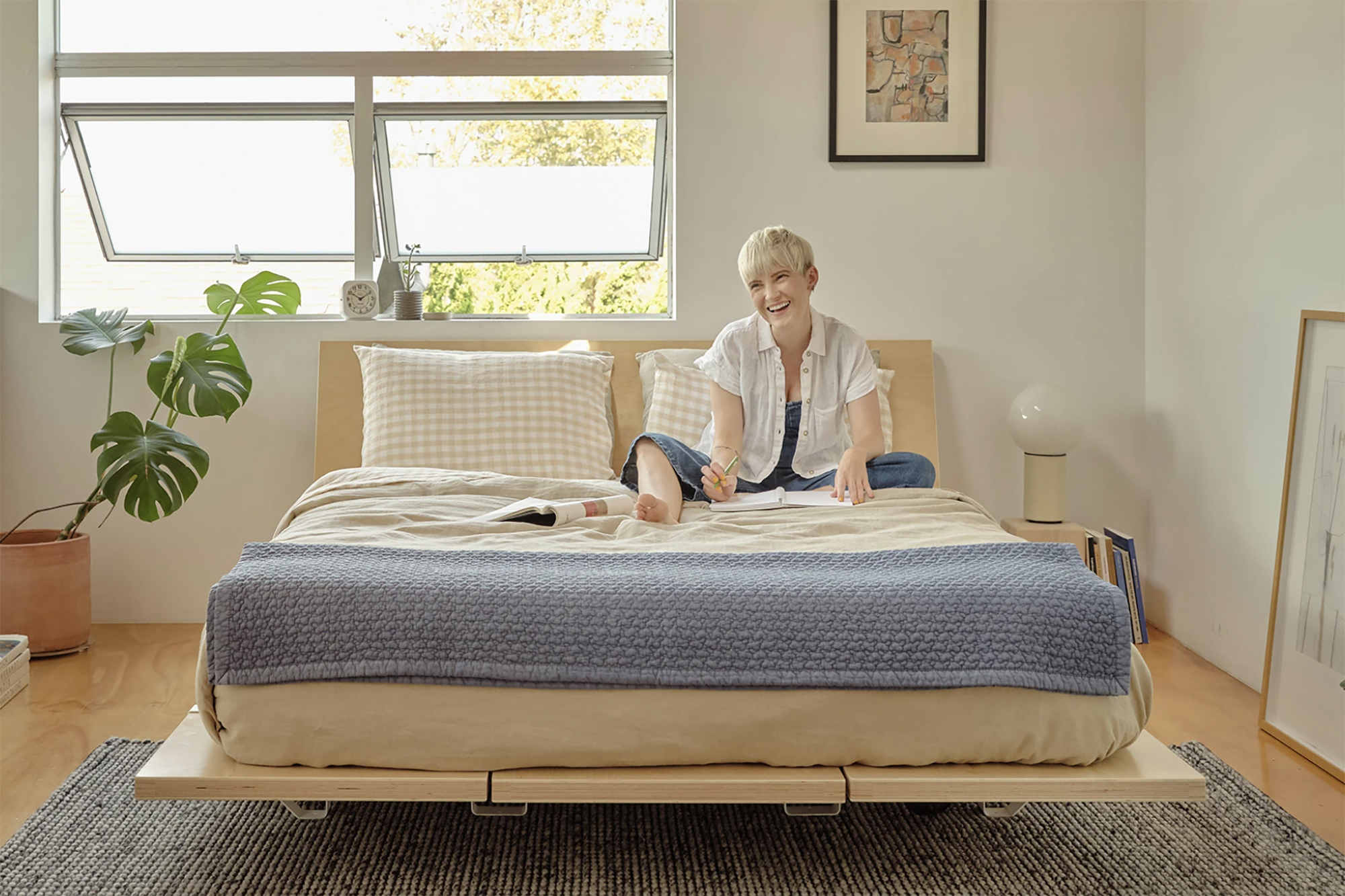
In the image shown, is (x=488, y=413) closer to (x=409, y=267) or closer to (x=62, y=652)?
A: (x=409, y=267)

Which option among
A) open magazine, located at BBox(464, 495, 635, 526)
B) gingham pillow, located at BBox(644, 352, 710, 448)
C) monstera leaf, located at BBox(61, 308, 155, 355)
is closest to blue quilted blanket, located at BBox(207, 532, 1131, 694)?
open magazine, located at BBox(464, 495, 635, 526)

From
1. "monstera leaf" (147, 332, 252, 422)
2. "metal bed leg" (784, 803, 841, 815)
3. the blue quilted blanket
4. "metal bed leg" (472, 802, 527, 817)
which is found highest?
"monstera leaf" (147, 332, 252, 422)

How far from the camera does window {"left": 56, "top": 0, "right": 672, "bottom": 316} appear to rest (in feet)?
11.3

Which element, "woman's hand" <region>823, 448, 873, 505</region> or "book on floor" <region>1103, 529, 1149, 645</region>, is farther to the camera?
"book on floor" <region>1103, 529, 1149, 645</region>

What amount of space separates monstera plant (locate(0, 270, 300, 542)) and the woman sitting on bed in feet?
4.13

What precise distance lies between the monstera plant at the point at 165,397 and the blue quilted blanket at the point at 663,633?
148cm

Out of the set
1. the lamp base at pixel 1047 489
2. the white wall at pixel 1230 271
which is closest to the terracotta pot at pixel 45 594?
the lamp base at pixel 1047 489

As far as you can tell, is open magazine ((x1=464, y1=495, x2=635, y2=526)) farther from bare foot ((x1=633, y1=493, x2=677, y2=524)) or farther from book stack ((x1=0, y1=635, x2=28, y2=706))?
book stack ((x1=0, y1=635, x2=28, y2=706))

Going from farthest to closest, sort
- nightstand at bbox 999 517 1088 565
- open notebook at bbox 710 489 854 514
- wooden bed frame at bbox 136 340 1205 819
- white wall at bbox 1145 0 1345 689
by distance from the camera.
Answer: nightstand at bbox 999 517 1088 565, white wall at bbox 1145 0 1345 689, open notebook at bbox 710 489 854 514, wooden bed frame at bbox 136 340 1205 819

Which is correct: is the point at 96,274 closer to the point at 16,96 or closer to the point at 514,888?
the point at 16,96

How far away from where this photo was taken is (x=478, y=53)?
3420 mm

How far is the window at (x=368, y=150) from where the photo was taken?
3.44 metres

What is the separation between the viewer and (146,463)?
9.35ft

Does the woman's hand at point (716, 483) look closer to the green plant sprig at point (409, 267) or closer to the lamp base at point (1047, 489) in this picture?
the lamp base at point (1047, 489)
